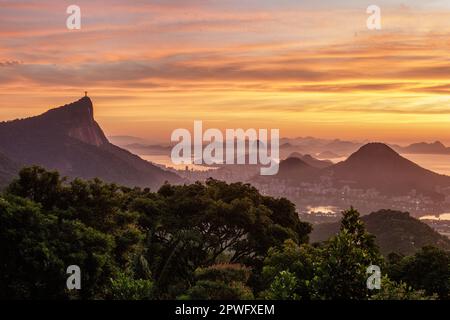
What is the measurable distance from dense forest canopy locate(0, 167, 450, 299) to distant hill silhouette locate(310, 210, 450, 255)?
74582mm

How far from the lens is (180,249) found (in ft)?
99.5

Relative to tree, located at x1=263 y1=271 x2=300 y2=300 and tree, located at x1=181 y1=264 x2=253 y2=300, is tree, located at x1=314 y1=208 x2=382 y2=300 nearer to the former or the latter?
tree, located at x1=263 y1=271 x2=300 y2=300

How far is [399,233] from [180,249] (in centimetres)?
9616

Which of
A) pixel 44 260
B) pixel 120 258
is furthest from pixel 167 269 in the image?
pixel 44 260

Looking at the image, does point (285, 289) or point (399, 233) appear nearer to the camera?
point (285, 289)

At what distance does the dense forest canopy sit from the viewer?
18.8 m

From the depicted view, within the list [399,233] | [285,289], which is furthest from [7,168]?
[285,289]

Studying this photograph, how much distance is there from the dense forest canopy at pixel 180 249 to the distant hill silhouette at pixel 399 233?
7458 cm

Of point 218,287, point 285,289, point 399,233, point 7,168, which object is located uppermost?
point 7,168

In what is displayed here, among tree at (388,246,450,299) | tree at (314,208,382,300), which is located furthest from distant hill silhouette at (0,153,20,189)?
tree at (314,208,382,300)

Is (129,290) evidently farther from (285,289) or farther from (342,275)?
(342,275)

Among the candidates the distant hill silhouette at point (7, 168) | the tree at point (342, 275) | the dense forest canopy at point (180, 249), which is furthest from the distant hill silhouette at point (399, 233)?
the distant hill silhouette at point (7, 168)
